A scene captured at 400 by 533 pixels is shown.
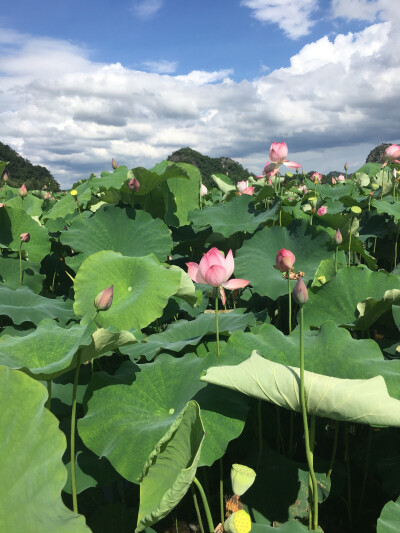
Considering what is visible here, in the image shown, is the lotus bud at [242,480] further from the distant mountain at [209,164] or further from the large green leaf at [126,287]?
the distant mountain at [209,164]

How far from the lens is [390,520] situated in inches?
38.2

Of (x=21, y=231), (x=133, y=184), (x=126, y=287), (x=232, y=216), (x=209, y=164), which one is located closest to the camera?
(x=126, y=287)

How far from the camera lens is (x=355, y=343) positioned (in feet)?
4.18

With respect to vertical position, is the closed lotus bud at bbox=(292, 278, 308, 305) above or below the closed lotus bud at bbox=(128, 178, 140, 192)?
below

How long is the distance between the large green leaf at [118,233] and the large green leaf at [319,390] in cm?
166

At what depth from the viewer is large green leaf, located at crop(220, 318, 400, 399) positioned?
3.94ft

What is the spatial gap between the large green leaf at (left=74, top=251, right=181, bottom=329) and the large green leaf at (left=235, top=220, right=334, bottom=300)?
548 mm

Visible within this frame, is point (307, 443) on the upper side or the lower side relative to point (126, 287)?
lower

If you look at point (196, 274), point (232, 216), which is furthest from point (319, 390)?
point (232, 216)

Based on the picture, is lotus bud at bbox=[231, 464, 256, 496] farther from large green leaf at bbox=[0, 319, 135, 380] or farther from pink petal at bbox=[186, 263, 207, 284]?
pink petal at bbox=[186, 263, 207, 284]

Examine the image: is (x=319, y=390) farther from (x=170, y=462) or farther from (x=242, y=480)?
(x=170, y=462)

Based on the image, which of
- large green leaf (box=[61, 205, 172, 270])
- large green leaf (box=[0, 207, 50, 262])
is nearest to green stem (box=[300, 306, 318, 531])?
large green leaf (box=[61, 205, 172, 270])

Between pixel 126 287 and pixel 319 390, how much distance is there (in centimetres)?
130

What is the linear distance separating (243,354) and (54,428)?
67 centimetres
